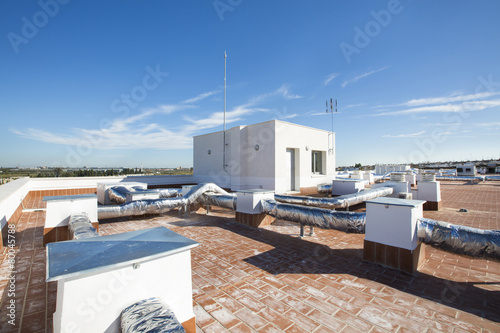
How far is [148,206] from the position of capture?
6512mm

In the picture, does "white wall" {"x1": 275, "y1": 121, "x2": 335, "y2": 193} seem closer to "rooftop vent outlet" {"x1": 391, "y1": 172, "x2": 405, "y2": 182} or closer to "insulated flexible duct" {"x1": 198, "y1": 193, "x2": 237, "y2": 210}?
"rooftop vent outlet" {"x1": 391, "y1": 172, "x2": 405, "y2": 182}

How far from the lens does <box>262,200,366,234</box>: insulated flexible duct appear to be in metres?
4.21

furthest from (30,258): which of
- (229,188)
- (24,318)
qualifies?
(229,188)

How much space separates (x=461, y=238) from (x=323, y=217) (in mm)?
2031

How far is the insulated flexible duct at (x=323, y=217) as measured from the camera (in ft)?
13.8

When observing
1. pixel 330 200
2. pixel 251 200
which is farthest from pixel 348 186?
pixel 251 200

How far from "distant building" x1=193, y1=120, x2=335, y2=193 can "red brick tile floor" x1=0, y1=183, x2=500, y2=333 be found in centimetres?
738

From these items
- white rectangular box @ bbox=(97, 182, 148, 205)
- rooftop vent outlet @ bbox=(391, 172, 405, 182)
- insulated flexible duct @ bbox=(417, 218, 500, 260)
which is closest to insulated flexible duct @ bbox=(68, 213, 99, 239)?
insulated flexible duct @ bbox=(417, 218, 500, 260)

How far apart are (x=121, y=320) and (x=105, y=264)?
16.2 inches

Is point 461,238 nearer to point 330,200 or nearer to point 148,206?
point 330,200

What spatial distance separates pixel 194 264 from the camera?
3887 millimetres

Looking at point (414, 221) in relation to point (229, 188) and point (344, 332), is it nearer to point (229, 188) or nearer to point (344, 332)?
point (344, 332)

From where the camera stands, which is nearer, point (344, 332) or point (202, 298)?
point (344, 332)

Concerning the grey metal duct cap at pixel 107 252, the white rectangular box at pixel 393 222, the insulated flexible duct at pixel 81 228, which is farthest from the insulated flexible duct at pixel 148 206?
the white rectangular box at pixel 393 222
